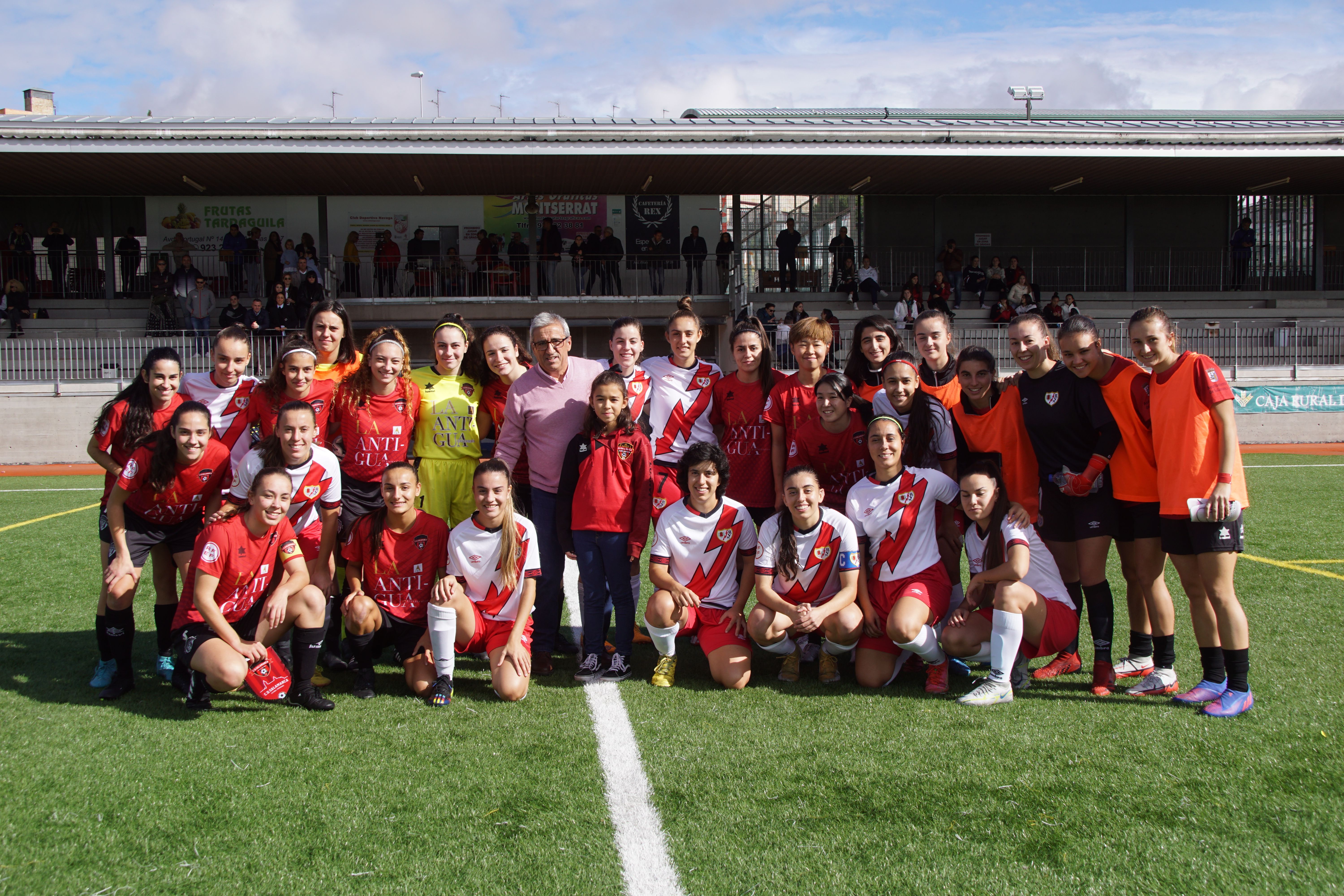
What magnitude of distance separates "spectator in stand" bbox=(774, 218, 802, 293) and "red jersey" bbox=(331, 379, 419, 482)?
17.6 meters

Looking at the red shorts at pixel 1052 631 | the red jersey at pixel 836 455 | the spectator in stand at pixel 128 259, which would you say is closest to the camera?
the red shorts at pixel 1052 631

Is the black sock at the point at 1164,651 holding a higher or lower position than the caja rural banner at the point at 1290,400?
lower

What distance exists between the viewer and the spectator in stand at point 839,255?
21.7 m

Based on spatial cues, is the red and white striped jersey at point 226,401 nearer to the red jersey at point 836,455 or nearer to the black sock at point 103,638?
the black sock at point 103,638

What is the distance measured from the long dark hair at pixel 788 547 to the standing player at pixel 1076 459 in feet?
3.74

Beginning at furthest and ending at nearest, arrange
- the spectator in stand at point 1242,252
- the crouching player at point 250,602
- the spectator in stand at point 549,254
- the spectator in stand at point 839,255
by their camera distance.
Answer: the spectator in stand at point 1242,252 → the spectator in stand at point 839,255 → the spectator in stand at point 549,254 → the crouching player at point 250,602

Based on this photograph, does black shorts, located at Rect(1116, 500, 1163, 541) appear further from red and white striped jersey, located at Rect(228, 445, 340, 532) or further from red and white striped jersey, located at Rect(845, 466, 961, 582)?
red and white striped jersey, located at Rect(228, 445, 340, 532)

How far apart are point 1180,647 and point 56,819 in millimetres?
5177

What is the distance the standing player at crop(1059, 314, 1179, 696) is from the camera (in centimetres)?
416

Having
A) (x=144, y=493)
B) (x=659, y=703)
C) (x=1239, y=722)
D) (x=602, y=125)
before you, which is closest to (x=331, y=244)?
(x=602, y=125)

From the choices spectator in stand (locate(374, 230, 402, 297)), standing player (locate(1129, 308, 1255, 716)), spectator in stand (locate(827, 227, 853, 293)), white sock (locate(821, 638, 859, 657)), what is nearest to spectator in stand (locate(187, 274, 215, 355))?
spectator in stand (locate(374, 230, 402, 297))

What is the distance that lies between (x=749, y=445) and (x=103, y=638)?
339cm

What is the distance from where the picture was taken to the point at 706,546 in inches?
178

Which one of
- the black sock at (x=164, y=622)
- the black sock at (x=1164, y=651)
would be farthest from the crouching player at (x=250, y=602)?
the black sock at (x=1164, y=651)
